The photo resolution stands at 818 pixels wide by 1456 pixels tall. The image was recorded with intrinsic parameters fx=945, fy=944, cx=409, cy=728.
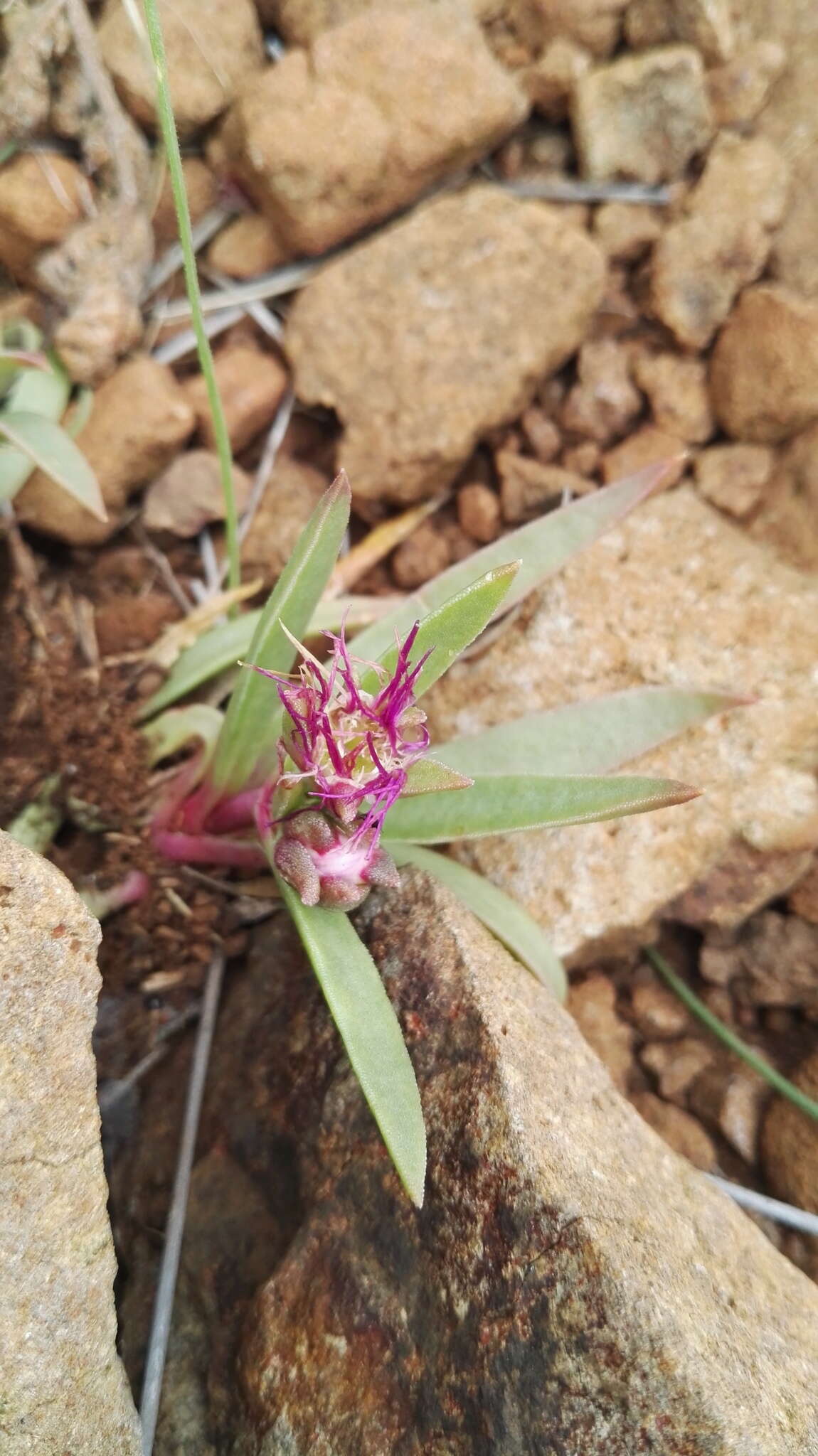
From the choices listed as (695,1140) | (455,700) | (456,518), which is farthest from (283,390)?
(695,1140)

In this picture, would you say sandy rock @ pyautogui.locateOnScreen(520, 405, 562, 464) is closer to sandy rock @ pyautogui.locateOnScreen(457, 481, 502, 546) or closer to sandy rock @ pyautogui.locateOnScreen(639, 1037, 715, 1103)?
sandy rock @ pyautogui.locateOnScreen(457, 481, 502, 546)

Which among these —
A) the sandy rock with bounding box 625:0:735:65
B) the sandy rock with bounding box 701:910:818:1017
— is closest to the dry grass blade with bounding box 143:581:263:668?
the sandy rock with bounding box 701:910:818:1017

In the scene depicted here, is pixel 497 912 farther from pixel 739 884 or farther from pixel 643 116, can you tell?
pixel 643 116

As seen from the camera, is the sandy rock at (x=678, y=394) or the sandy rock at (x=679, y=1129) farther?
the sandy rock at (x=678, y=394)

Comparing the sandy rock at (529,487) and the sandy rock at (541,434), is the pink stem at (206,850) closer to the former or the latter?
the sandy rock at (529,487)

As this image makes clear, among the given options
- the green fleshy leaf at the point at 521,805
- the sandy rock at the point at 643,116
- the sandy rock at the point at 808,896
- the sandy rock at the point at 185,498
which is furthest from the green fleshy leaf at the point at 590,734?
the sandy rock at the point at 643,116
